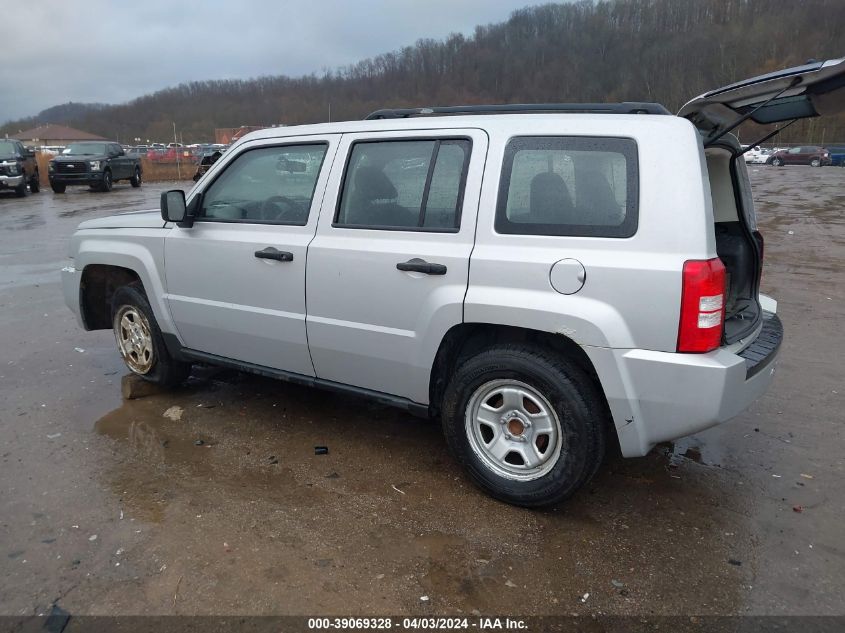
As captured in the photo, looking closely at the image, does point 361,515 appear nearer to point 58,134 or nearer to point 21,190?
point 21,190

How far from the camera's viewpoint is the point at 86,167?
23.2 metres

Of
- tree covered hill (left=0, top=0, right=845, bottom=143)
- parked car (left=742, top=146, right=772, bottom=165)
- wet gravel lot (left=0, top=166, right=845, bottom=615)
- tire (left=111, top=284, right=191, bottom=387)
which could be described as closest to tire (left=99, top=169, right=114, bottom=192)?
wet gravel lot (left=0, top=166, right=845, bottom=615)

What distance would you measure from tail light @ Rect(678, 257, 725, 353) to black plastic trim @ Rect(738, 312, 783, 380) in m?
0.29

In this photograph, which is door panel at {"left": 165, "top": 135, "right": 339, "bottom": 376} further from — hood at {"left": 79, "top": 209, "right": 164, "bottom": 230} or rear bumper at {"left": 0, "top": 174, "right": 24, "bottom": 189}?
rear bumper at {"left": 0, "top": 174, "right": 24, "bottom": 189}

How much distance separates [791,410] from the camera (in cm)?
451

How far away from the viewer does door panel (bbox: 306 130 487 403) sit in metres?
3.31

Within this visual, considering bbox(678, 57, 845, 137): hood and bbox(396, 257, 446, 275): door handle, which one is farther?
bbox(396, 257, 446, 275): door handle

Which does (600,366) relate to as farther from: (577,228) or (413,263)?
(413,263)

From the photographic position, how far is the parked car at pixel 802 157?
149 ft

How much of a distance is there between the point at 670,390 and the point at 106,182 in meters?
25.0

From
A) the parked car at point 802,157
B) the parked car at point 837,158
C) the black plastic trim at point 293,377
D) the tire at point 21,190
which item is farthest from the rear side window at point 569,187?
the parked car at point 837,158

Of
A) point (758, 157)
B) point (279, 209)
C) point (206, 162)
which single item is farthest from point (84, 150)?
point (758, 157)

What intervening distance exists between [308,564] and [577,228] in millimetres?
1908

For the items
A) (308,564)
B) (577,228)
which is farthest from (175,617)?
(577,228)
